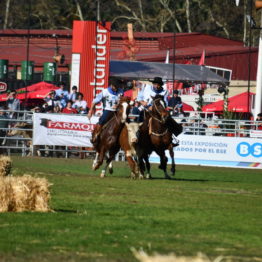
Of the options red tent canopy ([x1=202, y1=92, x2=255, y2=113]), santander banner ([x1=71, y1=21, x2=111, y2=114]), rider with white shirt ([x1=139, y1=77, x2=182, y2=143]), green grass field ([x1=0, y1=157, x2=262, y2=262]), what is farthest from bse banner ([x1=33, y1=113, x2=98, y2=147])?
red tent canopy ([x1=202, y1=92, x2=255, y2=113])

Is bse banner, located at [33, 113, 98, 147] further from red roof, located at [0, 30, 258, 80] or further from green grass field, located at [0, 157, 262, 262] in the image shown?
red roof, located at [0, 30, 258, 80]

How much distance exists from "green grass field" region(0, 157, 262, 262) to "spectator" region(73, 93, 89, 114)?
14.1 m

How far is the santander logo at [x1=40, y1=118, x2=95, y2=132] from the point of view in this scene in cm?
3328

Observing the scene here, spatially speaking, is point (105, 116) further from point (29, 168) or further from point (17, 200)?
point (17, 200)

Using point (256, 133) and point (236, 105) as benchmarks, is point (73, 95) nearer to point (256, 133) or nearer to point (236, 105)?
point (256, 133)

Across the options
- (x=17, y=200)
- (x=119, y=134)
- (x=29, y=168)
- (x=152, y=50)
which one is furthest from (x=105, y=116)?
(x=152, y=50)

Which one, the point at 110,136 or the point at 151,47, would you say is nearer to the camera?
the point at 110,136

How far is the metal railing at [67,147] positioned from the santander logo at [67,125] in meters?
0.64

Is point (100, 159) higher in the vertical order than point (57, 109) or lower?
lower

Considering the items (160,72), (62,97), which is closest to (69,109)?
(62,97)

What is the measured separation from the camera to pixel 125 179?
75.2 ft

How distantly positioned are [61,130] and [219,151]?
491 cm

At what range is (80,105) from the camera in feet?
119

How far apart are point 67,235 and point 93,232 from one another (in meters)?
0.45
